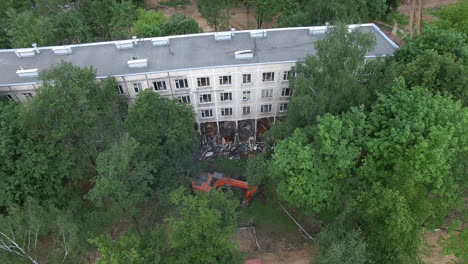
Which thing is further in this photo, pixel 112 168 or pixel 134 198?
pixel 134 198

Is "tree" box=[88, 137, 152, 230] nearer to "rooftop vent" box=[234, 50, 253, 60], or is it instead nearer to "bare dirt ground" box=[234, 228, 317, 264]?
"bare dirt ground" box=[234, 228, 317, 264]

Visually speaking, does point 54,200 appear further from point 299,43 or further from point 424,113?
point 424,113

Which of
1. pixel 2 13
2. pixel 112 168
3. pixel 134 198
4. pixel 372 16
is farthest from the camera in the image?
pixel 372 16

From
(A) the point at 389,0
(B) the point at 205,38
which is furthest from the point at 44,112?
(A) the point at 389,0

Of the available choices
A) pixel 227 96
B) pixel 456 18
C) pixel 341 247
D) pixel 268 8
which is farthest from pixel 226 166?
pixel 456 18

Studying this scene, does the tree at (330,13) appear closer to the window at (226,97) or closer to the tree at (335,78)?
the tree at (335,78)

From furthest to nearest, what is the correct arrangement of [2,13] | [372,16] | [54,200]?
1. [372,16]
2. [2,13]
3. [54,200]

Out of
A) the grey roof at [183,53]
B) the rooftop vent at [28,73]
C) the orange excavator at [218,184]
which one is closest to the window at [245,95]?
the grey roof at [183,53]
